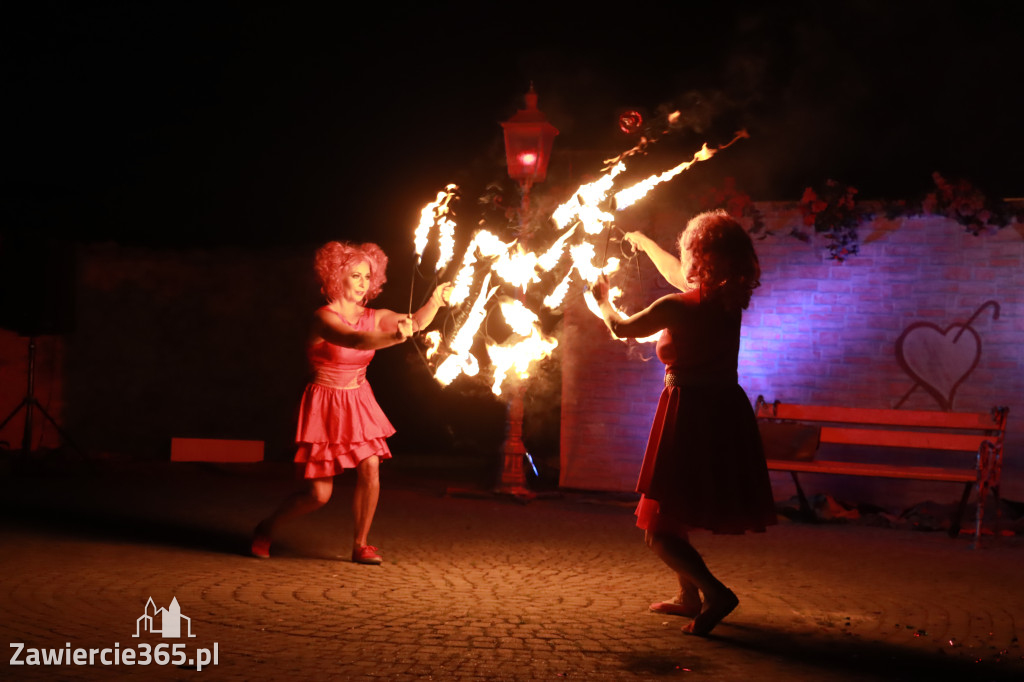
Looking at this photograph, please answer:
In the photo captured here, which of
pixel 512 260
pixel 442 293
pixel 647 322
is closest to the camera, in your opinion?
pixel 647 322

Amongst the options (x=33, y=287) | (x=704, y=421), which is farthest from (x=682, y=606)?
(x=33, y=287)

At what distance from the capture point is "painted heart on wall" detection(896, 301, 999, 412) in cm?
1046

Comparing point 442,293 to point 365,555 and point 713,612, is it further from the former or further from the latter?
point 713,612

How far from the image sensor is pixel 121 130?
19.2 metres

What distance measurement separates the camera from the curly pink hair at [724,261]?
577 cm

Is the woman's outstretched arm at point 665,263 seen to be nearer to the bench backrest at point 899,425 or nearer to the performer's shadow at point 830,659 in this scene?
the performer's shadow at point 830,659

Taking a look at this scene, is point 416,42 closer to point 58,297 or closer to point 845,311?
point 58,297

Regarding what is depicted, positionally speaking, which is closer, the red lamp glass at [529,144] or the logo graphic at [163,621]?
the logo graphic at [163,621]

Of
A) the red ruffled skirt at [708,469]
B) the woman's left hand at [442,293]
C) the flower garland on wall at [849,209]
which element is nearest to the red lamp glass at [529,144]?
the flower garland on wall at [849,209]

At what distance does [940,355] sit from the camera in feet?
34.6

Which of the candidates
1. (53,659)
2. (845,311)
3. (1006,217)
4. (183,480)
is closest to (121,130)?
(183,480)

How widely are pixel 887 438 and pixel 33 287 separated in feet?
30.2

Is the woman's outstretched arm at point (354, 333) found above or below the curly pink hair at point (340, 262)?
below

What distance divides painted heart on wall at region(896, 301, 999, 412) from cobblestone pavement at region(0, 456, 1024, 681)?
5.09 ft
